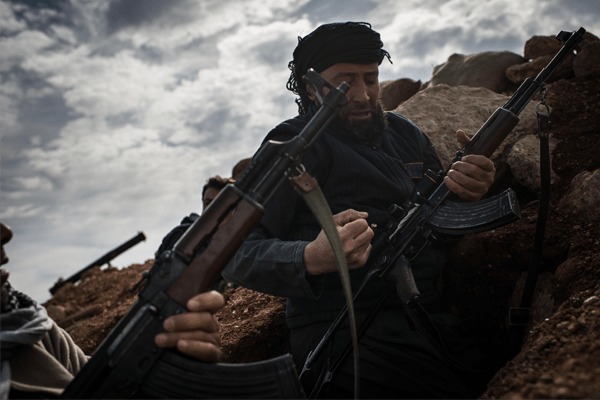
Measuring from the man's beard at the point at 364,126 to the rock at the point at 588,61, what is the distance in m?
4.16

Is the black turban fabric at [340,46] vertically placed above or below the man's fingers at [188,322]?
above

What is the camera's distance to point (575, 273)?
2.10 meters

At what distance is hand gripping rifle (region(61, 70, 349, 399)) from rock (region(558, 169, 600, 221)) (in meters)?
2.29

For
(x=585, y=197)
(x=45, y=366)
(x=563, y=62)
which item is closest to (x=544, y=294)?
(x=585, y=197)

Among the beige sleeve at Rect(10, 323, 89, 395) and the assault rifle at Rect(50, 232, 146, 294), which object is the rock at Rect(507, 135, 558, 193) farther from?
the assault rifle at Rect(50, 232, 146, 294)

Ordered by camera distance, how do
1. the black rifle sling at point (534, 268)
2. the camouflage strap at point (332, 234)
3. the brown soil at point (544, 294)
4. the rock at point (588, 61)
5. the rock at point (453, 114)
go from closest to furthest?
the brown soil at point (544, 294)
the camouflage strap at point (332, 234)
the black rifle sling at point (534, 268)
the rock at point (453, 114)
the rock at point (588, 61)

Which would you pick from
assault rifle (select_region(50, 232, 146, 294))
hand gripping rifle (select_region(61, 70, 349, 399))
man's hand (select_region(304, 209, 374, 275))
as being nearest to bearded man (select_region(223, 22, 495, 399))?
man's hand (select_region(304, 209, 374, 275))

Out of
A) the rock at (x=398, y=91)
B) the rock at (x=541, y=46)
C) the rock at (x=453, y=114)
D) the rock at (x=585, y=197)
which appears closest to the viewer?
the rock at (x=585, y=197)

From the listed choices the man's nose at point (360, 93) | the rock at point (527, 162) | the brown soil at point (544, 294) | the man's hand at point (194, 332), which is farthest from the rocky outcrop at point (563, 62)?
the man's hand at point (194, 332)

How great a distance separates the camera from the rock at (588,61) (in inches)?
195

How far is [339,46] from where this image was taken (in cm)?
251

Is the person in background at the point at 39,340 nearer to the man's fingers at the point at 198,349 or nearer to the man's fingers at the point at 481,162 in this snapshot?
the man's fingers at the point at 198,349

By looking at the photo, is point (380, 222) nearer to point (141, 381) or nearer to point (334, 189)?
point (334, 189)

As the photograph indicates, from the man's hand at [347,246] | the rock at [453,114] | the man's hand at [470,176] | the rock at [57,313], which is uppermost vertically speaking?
the rock at [453,114]
